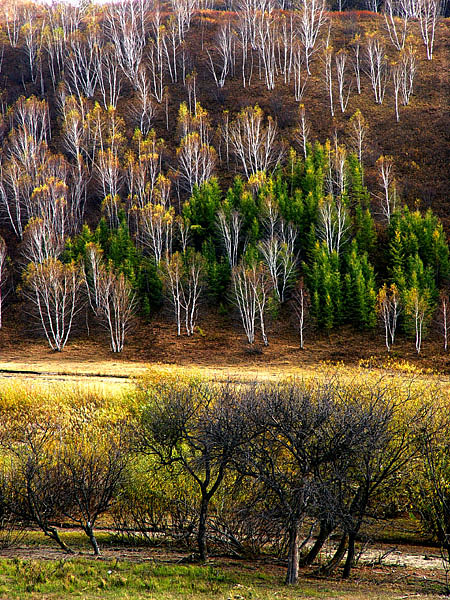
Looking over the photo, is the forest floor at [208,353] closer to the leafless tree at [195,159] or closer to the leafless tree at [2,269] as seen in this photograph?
the leafless tree at [2,269]

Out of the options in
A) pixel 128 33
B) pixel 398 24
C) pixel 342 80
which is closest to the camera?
pixel 342 80

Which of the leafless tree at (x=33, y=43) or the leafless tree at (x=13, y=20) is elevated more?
the leafless tree at (x=13, y=20)

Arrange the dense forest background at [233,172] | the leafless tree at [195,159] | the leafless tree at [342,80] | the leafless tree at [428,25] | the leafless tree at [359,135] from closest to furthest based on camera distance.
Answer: the dense forest background at [233,172] < the leafless tree at [195,159] < the leafless tree at [359,135] < the leafless tree at [342,80] < the leafless tree at [428,25]

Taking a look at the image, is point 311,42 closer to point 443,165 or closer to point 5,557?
point 443,165

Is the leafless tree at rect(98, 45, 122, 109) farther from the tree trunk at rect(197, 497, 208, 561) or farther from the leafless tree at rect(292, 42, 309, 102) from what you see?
the tree trunk at rect(197, 497, 208, 561)

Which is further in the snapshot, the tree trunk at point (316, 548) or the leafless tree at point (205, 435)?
the tree trunk at point (316, 548)

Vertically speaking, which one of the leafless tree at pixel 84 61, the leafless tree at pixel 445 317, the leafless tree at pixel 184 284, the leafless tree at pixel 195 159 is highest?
the leafless tree at pixel 84 61

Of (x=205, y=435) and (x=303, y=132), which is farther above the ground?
(x=303, y=132)

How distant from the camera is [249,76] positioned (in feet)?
354

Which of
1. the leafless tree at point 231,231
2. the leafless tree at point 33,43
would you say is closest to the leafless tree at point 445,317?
the leafless tree at point 231,231

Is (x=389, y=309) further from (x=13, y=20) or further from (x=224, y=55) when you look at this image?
(x=13, y=20)

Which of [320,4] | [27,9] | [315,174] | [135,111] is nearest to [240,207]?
[315,174]

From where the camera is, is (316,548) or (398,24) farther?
(398,24)

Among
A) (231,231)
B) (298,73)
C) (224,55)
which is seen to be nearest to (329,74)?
(298,73)
